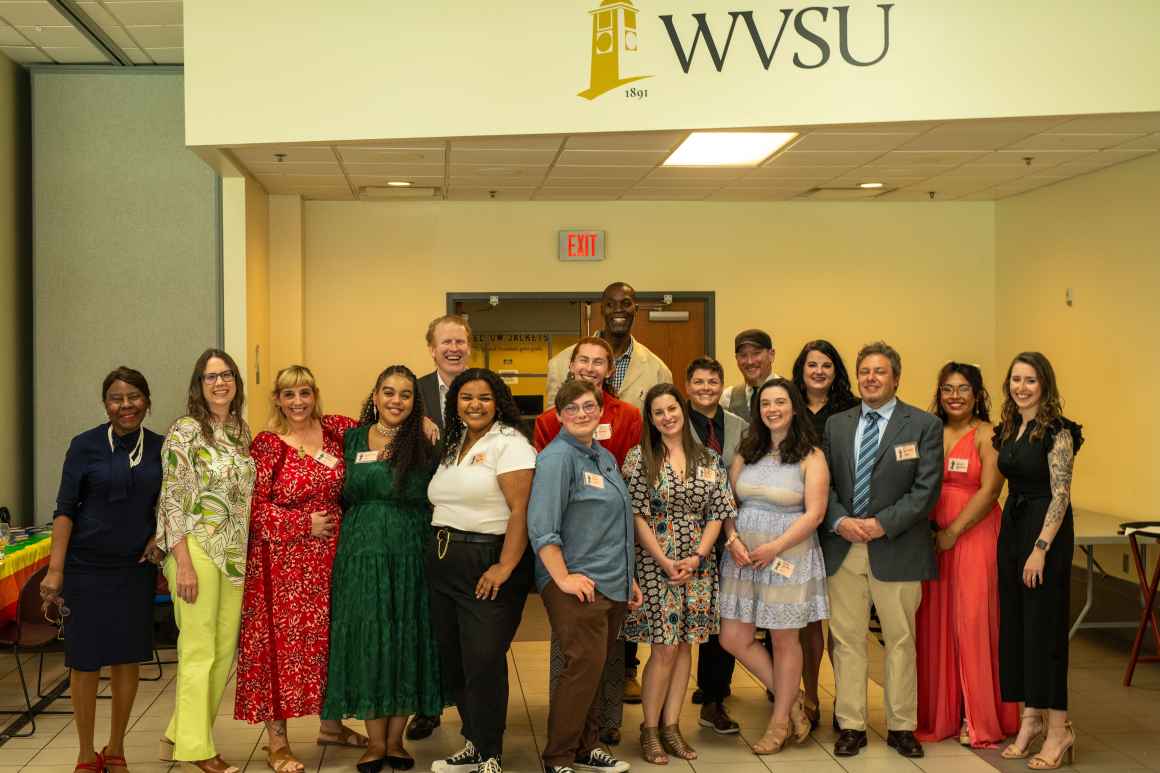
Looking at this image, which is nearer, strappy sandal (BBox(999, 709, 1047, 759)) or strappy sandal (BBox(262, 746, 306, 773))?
strappy sandal (BBox(262, 746, 306, 773))

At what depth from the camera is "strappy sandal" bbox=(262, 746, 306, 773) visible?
14.4 ft

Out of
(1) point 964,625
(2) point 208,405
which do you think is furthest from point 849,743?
(2) point 208,405

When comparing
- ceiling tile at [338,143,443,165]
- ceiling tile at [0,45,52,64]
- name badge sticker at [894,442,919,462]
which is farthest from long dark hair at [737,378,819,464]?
ceiling tile at [0,45,52,64]

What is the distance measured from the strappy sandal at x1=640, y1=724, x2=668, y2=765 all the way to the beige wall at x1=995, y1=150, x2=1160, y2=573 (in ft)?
13.6

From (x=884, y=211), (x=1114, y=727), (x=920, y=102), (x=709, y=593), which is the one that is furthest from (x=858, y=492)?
(x=884, y=211)

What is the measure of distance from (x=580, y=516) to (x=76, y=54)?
5.14 m

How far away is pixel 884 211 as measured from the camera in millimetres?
8867

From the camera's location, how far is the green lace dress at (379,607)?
4266mm

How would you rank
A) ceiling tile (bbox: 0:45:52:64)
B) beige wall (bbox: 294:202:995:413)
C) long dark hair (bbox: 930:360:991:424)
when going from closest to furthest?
long dark hair (bbox: 930:360:991:424) → ceiling tile (bbox: 0:45:52:64) → beige wall (bbox: 294:202:995:413)

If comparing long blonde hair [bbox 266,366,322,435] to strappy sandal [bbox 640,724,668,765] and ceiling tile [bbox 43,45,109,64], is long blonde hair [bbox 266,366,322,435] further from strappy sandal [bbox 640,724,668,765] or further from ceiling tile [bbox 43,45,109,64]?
ceiling tile [bbox 43,45,109,64]

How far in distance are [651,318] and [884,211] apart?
2.10m

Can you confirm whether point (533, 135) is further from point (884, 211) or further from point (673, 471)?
point (884, 211)

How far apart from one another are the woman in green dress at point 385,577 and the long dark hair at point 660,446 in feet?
2.89

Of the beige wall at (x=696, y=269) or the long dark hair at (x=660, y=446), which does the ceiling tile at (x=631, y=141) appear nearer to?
the long dark hair at (x=660, y=446)
